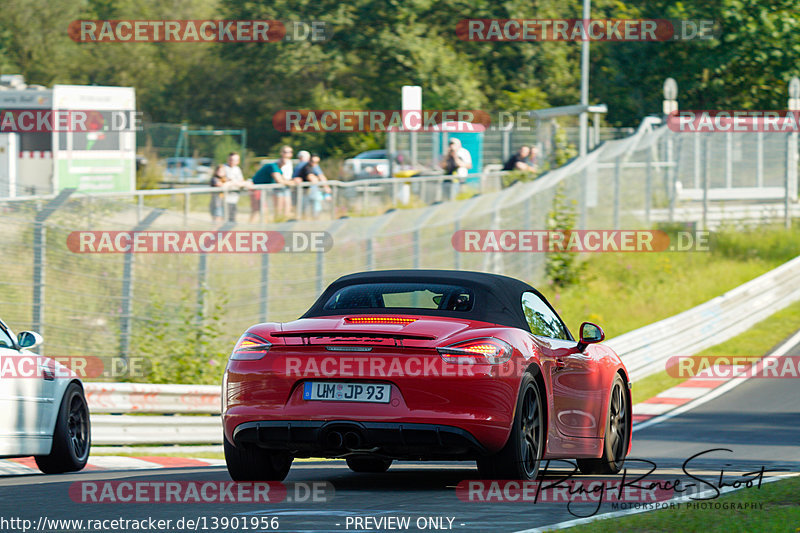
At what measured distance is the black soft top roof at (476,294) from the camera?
8.36 m

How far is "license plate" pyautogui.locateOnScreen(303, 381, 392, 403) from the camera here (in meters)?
7.69

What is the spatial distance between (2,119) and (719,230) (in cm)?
1659

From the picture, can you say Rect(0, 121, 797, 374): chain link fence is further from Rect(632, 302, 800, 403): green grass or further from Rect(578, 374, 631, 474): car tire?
Rect(578, 374, 631, 474): car tire

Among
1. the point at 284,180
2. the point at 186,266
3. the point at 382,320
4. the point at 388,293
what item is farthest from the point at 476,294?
the point at 284,180

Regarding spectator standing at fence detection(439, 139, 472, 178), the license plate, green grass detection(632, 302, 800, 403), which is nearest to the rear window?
the license plate

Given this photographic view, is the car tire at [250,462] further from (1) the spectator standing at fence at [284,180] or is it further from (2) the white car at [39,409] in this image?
(1) the spectator standing at fence at [284,180]

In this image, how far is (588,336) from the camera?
30.5 feet

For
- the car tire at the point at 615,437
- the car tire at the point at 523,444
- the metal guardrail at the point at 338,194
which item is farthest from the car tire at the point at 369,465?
the metal guardrail at the point at 338,194

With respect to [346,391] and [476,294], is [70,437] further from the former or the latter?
[476,294]

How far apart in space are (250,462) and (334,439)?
820 millimetres

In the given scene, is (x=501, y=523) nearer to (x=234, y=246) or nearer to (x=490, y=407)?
(x=490, y=407)

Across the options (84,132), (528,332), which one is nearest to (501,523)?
(528,332)

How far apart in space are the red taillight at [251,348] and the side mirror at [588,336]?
7.66ft

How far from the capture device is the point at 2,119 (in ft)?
101
